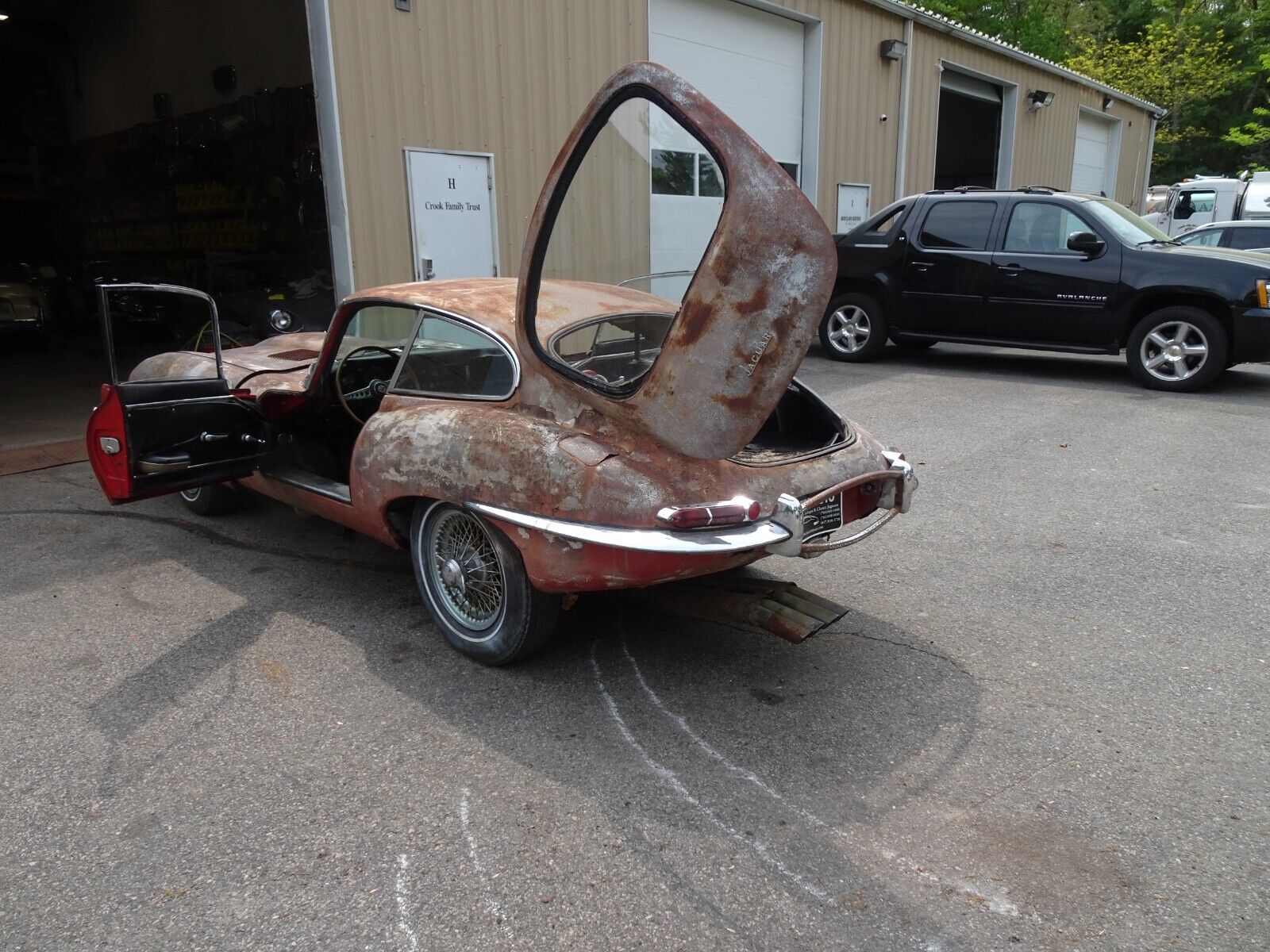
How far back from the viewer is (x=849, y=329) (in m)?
10.9

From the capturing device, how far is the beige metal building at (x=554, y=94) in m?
7.98

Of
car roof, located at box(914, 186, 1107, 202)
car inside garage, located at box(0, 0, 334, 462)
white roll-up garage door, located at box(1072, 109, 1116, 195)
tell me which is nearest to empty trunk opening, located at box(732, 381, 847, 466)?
car inside garage, located at box(0, 0, 334, 462)

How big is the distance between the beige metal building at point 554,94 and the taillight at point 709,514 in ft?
19.6

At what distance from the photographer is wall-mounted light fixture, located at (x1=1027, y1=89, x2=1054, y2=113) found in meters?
18.8

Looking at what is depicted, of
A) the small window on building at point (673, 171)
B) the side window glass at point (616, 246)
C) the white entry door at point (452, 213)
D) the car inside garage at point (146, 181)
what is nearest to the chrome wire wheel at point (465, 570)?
the side window glass at point (616, 246)

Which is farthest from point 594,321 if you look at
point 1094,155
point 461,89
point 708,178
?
point 1094,155

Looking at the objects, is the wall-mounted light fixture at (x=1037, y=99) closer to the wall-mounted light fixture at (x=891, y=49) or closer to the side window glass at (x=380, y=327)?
the wall-mounted light fixture at (x=891, y=49)

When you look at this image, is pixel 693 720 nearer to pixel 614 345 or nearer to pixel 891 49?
pixel 614 345

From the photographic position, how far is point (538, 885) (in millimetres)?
2367

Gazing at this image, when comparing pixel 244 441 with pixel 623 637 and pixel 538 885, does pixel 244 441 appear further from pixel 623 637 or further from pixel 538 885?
pixel 538 885

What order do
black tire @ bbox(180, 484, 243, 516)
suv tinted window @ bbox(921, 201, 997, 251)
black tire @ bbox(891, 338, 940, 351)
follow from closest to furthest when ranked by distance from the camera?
black tire @ bbox(180, 484, 243, 516) < suv tinted window @ bbox(921, 201, 997, 251) < black tire @ bbox(891, 338, 940, 351)

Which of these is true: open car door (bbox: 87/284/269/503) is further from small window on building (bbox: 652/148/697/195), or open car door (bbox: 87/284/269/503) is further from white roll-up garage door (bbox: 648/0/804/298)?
white roll-up garage door (bbox: 648/0/804/298)

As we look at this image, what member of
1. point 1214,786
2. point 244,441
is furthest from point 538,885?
point 244,441

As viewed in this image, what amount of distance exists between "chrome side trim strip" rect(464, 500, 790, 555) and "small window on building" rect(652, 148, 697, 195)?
1087mm
